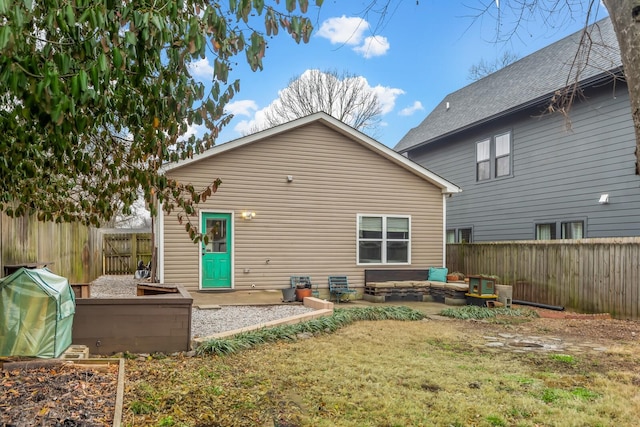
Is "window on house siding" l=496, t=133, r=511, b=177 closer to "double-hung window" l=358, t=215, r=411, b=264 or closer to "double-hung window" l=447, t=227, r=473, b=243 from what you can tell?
"double-hung window" l=447, t=227, r=473, b=243

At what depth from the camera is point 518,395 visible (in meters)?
4.11

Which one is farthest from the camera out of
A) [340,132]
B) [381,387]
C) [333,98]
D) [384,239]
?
[333,98]

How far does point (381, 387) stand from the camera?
4258mm

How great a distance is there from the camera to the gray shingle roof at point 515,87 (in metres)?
11.3

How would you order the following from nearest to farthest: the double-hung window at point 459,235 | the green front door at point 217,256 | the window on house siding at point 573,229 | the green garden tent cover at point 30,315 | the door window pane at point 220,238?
the green garden tent cover at point 30,315, the green front door at point 217,256, the door window pane at point 220,238, the window on house siding at point 573,229, the double-hung window at point 459,235

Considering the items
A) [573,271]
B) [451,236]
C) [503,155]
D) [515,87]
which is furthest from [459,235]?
[573,271]

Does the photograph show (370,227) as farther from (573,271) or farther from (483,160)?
(483,160)

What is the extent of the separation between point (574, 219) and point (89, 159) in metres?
11.5

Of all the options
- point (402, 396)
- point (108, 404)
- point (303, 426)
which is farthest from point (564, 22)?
point (108, 404)

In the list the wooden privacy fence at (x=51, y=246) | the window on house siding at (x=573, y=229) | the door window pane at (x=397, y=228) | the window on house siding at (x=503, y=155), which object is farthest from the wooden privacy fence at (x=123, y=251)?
the window on house siding at (x=573, y=229)

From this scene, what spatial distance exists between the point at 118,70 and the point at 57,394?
2.69 metres

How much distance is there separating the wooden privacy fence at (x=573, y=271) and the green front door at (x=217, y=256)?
23.6 ft

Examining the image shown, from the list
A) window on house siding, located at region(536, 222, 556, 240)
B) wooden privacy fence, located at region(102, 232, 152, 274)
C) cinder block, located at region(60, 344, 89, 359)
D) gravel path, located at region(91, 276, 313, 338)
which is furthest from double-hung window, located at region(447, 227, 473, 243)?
cinder block, located at region(60, 344, 89, 359)

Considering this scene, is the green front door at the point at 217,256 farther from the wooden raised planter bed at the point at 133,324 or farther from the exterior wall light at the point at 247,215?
the wooden raised planter bed at the point at 133,324
